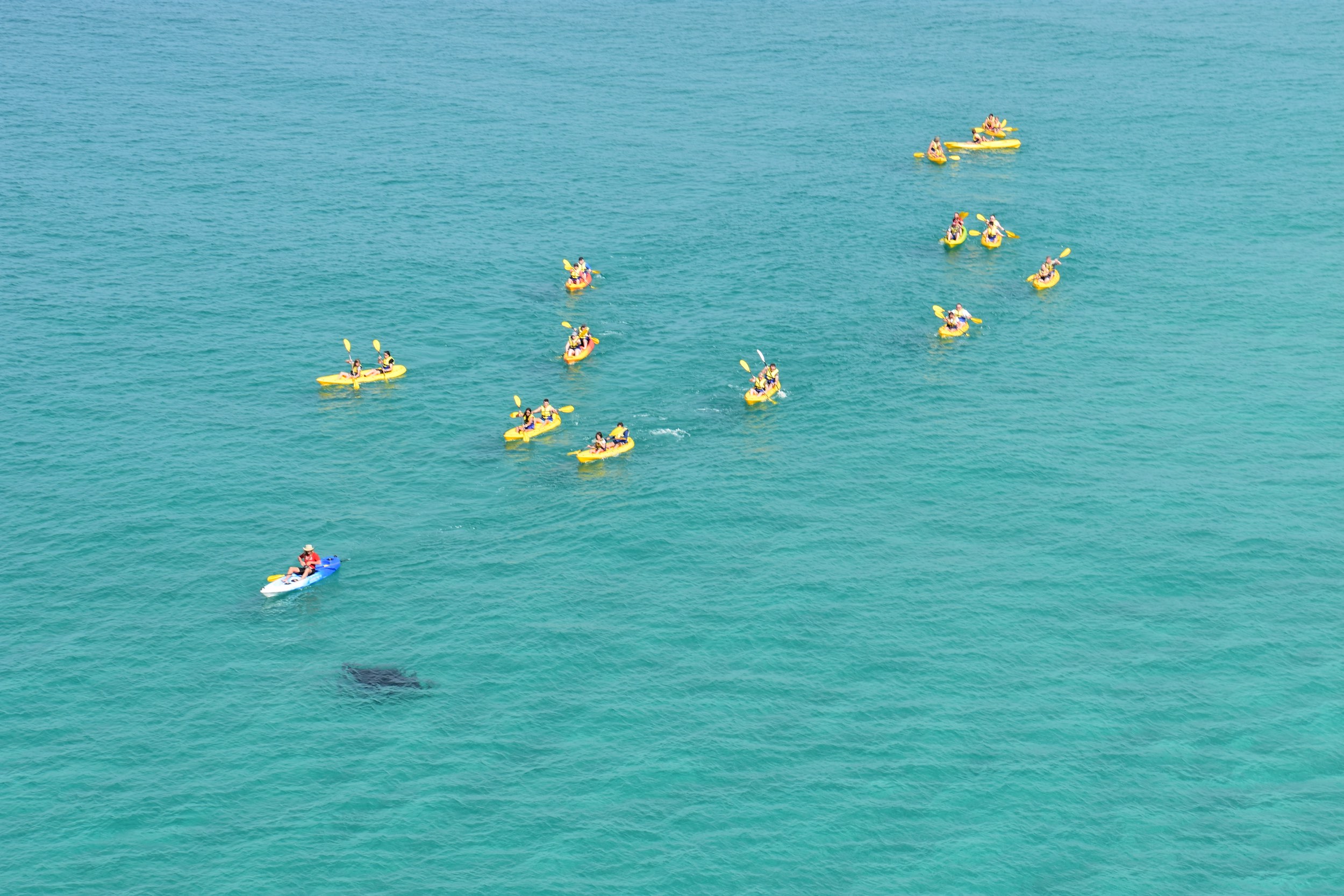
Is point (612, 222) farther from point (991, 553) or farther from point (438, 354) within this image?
point (991, 553)

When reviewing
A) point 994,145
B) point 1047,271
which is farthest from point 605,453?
point 994,145

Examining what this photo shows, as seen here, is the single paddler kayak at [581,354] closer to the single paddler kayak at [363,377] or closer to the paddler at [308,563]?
the single paddler kayak at [363,377]

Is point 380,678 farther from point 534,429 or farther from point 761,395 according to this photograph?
point 761,395

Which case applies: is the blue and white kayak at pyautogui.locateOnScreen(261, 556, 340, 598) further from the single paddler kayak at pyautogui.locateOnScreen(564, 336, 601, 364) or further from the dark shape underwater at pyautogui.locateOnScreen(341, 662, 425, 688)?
the single paddler kayak at pyautogui.locateOnScreen(564, 336, 601, 364)

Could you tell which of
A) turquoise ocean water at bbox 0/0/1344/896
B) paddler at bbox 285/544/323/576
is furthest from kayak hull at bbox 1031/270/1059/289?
paddler at bbox 285/544/323/576

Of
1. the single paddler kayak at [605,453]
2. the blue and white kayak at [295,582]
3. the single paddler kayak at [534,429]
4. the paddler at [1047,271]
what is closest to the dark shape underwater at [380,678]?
the blue and white kayak at [295,582]
